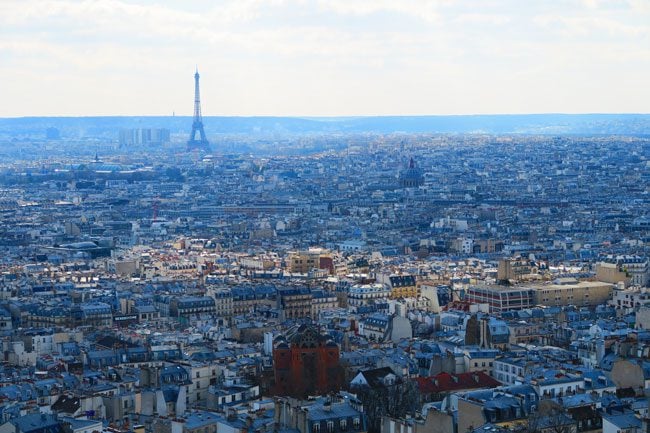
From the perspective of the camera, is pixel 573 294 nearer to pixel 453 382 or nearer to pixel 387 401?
pixel 453 382

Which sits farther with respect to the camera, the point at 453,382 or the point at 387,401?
the point at 453,382

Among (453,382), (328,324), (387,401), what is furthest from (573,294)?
(387,401)

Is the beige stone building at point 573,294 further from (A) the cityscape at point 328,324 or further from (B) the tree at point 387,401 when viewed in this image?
(B) the tree at point 387,401

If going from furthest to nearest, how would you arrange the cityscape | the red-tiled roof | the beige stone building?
the beige stone building < the red-tiled roof < the cityscape

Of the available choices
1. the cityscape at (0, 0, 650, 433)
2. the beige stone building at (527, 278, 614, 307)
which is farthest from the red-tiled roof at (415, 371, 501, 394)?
the beige stone building at (527, 278, 614, 307)

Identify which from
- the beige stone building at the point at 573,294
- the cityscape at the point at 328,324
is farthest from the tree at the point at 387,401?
the beige stone building at the point at 573,294

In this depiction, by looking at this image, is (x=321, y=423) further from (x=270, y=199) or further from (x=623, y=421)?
(x=270, y=199)

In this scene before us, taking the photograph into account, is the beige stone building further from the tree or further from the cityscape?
the tree

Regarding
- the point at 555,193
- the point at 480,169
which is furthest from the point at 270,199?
the point at 480,169

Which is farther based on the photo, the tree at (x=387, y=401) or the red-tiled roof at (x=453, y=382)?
the red-tiled roof at (x=453, y=382)
